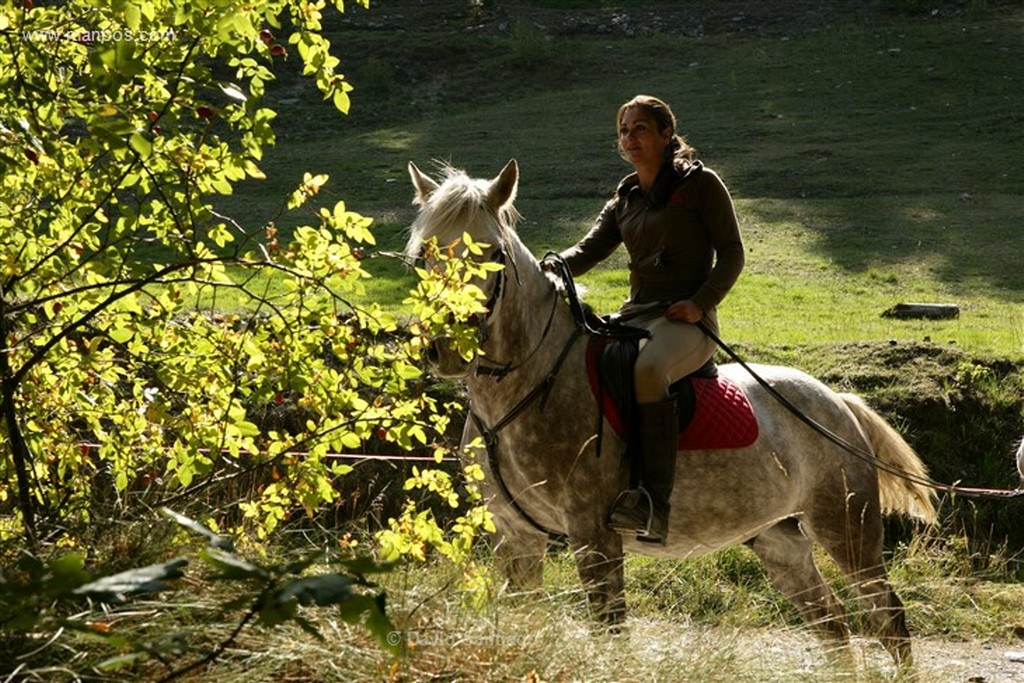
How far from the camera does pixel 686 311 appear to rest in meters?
6.13

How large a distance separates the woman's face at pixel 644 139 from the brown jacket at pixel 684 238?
4.0 inches

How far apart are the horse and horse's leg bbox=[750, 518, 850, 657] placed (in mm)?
10

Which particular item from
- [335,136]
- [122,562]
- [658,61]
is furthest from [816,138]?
[122,562]

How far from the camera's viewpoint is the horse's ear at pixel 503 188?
5970 mm

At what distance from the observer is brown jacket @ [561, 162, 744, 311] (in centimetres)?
618

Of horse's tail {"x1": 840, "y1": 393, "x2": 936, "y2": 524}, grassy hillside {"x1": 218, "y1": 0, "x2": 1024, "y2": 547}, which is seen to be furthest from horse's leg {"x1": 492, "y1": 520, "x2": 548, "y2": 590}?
grassy hillside {"x1": 218, "y1": 0, "x2": 1024, "y2": 547}

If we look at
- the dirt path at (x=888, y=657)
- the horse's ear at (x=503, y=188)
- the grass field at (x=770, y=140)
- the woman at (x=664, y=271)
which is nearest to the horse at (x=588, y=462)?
the horse's ear at (x=503, y=188)

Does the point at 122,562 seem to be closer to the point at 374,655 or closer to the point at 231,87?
the point at 374,655

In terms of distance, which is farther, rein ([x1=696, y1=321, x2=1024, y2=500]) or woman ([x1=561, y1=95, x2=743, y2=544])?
rein ([x1=696, y1=321, x2=1024, y2=500])

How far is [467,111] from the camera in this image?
88.8 feet

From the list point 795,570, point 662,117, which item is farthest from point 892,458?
point 662,117

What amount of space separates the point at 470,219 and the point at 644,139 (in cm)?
98

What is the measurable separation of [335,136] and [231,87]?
22.1 m

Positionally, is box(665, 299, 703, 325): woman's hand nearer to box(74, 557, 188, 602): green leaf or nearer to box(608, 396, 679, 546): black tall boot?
box(608, 396, 679, 546): black tall boot
